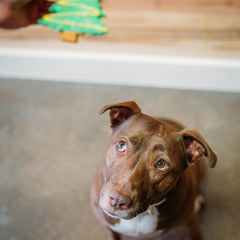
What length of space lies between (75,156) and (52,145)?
236mm

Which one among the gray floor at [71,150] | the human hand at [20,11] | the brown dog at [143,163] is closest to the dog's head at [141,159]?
the brown dog at [143,163]

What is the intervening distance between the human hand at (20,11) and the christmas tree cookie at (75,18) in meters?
0.13

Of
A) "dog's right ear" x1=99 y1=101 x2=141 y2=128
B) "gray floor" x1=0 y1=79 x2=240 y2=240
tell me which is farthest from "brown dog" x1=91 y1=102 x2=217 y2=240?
"gray floor" x1=0 y1=79 x2=240 y2=240

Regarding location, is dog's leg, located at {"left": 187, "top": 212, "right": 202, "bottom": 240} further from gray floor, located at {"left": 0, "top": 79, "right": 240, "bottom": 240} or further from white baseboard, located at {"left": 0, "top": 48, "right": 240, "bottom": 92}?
white baseboard, located at {"left": 0, "top": 48, "right": 240, "bottom": 92}

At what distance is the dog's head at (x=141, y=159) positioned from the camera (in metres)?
1.57

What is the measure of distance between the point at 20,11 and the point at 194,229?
1.87m

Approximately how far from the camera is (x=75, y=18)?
8.05ft

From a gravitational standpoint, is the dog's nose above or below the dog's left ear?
below

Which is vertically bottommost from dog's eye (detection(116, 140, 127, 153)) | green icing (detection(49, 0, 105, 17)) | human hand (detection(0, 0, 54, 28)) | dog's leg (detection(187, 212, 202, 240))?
dog's leg (detection(187, 212, 202, 240))

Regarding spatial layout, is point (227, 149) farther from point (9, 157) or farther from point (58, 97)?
point (9, 157)

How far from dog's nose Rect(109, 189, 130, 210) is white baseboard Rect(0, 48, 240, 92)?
4.97ft

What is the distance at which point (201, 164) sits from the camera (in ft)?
8.00

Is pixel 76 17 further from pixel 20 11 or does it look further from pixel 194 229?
pixel 194 229

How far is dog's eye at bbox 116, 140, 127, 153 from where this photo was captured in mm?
1682
